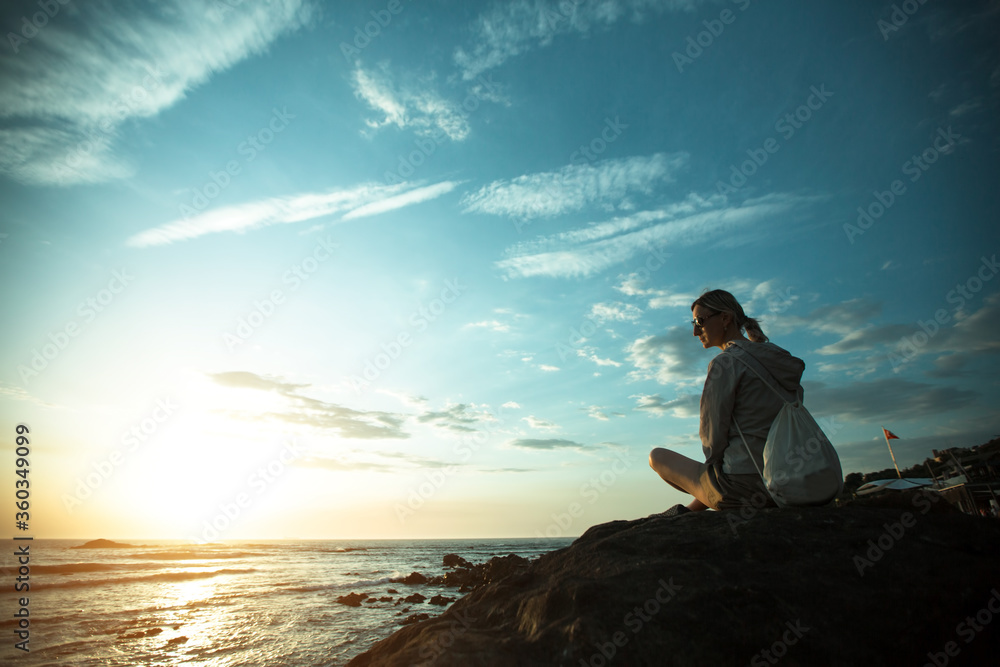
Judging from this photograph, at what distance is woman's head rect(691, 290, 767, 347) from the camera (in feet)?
12.3

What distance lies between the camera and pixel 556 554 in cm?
354

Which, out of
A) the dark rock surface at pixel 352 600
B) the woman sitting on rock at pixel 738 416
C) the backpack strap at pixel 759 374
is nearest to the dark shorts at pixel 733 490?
the woman sitting on rock at pixel 738 416

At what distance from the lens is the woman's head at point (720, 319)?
3.76 metres

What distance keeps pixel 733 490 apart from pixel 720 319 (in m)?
1.39

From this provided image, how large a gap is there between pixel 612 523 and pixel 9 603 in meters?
19.5

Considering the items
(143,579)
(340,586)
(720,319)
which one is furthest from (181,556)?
(720,319)

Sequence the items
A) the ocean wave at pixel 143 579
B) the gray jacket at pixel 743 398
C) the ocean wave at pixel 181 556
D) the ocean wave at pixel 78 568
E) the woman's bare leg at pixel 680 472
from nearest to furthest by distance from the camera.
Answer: the gray jacket at pixel 743 398
the woman's bare leg at pixel 680 472
the ocean wave at pixel 143 579
the ocean wave at pixel 78 568
the ocean wave at pixel 181 556

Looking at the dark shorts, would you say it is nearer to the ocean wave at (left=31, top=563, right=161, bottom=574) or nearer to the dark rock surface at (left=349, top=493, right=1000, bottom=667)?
the dark rock surface at (left=349, top=493, right=1000, bottom=667)

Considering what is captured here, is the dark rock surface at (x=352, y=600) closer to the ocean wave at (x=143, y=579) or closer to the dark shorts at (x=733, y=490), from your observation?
the dark shorts at (x=733, y=490)

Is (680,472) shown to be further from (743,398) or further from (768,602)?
(768,602)

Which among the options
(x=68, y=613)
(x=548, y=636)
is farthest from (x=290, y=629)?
(x=548, y=636)

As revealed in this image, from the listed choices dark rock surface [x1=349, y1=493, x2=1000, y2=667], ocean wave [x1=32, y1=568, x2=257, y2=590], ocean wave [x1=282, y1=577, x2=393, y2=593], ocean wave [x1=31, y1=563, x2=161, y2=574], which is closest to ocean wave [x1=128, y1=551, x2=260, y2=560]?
ocean wave [x1=31, y1=563, x2=161, y2=574]

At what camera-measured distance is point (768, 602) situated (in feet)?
7.33

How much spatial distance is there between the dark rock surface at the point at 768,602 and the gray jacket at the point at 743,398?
1.51 feet
